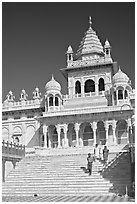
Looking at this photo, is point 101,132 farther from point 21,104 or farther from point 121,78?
point 21,104

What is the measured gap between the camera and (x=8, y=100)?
40.8 m

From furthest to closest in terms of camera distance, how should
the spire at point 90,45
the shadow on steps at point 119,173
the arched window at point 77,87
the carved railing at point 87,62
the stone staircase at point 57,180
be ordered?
the spire at point 90,45, the arched window at point 77,87, the carved railing at point 87,62, the stone staircase at point 57,180, the shadow on steps at point 119,173

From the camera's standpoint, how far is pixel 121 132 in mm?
33344

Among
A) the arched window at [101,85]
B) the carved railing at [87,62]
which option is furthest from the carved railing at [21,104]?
the arched window at [101,85]

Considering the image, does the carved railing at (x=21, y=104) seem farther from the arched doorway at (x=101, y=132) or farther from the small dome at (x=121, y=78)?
the small dome at (x=121, y=78)

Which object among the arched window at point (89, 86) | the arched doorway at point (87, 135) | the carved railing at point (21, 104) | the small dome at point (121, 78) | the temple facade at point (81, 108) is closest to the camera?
the temple facade at point (81, 108)

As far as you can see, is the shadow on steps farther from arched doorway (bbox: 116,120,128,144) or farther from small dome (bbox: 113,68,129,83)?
small dome (bbox: 113,68,129,83)

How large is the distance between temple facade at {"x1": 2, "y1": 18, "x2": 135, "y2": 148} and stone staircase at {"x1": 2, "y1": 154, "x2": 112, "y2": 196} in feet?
35.2

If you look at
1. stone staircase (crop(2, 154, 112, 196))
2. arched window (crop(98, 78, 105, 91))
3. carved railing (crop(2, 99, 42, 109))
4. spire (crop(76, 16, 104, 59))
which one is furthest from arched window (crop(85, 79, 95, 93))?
stone staircase (crop(2, 154, 112, 196))

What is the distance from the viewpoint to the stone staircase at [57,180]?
Answer: 16.9 metres

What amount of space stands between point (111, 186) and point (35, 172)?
19.0ft

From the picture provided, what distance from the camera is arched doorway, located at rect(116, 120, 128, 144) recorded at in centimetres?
3299

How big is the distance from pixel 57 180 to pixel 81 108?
15.3 m

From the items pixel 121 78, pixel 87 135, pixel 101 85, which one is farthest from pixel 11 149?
pixel 101 85
